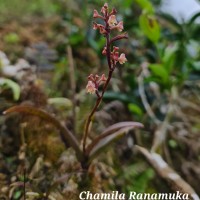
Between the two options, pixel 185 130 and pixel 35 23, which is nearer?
pixel 185 130

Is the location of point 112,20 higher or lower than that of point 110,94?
higher

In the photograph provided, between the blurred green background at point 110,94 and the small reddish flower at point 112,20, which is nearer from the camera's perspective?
the small reddish flower at point 112,20

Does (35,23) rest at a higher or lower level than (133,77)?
higher

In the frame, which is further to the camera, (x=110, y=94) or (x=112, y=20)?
(x=110, y=94)

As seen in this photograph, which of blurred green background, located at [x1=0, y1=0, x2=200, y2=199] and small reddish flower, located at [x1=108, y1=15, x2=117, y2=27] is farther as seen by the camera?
blurred green background, located at [x1=0, y1=0, x2=200, y2=199]

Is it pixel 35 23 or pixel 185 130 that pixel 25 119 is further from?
pixel 35 23

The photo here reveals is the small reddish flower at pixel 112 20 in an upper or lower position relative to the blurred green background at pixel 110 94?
upper

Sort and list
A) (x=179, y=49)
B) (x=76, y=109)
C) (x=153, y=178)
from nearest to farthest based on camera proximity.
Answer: (x=153, y=178) → (x=76, y=109) → (x=179, y=49)

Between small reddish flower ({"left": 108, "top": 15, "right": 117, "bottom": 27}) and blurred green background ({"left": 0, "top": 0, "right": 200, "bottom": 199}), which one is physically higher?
small reddish flower ({"left": 108, "top": 15, "right": 117, "bottom": 27})

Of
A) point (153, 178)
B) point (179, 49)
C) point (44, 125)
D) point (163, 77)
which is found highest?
point (179, 49)

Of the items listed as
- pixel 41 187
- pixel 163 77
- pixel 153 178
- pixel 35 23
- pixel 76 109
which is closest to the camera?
pixel 41 187

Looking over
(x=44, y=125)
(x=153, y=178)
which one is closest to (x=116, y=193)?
(x=153, y=178)
